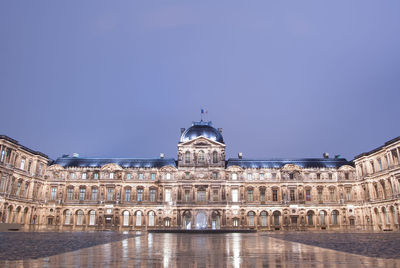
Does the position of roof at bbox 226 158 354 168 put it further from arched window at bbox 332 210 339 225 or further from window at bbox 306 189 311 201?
arched window at bbox 332 210 339 225

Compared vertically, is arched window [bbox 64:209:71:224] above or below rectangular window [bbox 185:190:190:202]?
below

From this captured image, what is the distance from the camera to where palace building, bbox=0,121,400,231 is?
6012 centimetres

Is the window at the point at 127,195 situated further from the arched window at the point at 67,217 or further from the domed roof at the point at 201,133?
the domed roof at the point at 201,133

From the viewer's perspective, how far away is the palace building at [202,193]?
60.1 metres

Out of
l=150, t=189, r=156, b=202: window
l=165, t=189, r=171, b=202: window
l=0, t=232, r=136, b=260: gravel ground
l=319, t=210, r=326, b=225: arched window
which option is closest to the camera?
l=0, t=232, r=136, b=260: gravel ground

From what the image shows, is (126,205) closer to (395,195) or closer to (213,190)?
(213,190)

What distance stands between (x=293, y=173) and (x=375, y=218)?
16.0m

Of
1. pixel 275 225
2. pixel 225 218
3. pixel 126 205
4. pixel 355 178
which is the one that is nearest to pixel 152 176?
pixel 126 205

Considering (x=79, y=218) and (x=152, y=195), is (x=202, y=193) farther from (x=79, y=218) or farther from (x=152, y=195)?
(x=79, y=218)

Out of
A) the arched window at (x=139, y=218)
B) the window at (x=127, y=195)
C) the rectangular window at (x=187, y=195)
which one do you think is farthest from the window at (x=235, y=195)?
the window at (x=127, y=195)

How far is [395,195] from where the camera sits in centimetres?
4931

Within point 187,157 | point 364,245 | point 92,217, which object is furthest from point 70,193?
point 364,245

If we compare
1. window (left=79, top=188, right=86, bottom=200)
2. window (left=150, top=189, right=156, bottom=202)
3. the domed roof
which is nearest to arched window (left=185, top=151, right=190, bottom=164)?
the domed roof

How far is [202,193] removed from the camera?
6150 cm
